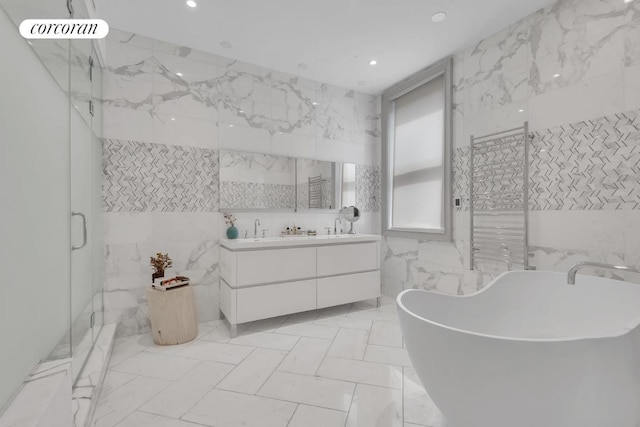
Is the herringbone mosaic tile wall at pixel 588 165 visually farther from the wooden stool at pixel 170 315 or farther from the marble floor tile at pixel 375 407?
the wooden stool at pixel 170 315

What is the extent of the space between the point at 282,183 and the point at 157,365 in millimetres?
1954

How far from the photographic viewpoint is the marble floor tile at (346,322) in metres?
2.67

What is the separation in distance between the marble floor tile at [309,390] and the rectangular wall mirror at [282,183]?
5.52 ft

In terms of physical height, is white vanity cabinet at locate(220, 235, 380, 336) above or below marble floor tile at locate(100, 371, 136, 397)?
above

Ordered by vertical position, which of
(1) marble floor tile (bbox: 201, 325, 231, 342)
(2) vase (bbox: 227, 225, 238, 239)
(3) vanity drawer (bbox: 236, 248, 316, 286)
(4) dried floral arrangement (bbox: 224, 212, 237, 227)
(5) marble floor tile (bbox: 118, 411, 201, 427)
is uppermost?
(4) dried floral arrangement (bbox: 224, 212, 237, 227)

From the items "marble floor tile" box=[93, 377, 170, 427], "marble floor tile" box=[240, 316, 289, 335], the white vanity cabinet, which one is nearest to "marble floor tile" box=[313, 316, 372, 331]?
the white vanity cabinet

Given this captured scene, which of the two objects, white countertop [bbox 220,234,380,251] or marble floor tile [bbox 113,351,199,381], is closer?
marble floor tile [bbox 113,351,199,381]

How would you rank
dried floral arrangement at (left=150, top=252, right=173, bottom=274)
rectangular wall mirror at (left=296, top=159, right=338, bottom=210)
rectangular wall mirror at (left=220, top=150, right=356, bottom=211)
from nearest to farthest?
dried floral arrangement at (left=150, top=252, right=173, bottom=274) → rectangular wall mirror at (left=220, top=150, right=356, bottom=211) → rectangular wall mirror at (left=296, top=159, right=338, bottom=210)

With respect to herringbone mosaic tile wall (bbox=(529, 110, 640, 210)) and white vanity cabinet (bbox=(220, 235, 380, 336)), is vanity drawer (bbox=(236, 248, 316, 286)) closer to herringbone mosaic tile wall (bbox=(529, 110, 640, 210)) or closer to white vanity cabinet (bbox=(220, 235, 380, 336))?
white vanity cabinet (bbox=(220, 235, 380, 336))

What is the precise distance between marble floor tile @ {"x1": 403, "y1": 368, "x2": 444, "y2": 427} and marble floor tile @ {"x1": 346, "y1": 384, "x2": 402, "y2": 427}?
0.14ft

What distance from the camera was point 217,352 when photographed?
2.18m

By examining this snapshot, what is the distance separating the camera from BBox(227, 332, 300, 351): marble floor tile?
90.0 inches

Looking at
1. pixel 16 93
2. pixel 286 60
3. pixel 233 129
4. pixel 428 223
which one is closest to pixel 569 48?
pixel 428 223

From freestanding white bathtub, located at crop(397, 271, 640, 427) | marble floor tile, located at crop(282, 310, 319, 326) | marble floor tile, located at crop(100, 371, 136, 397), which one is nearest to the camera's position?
freestanding white bathtub, located at crop(397, 271, 640, 427)
